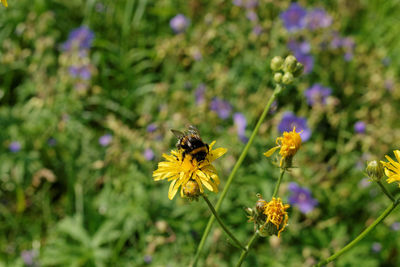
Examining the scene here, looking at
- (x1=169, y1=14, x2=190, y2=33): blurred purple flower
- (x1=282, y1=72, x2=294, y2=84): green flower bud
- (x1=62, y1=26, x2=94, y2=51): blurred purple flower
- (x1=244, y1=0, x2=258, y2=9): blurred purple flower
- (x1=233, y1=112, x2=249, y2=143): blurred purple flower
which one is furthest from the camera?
(x1=244, y1=0, x2=258, y2=9): blurred purple flower

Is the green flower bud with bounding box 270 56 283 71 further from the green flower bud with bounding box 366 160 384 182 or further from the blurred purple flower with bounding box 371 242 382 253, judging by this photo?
the blurred purple flower with bounding box 371 242 382 253

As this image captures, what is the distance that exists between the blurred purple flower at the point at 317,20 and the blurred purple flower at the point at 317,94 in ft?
3.24

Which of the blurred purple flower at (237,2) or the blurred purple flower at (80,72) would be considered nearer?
the blurred purple flower at (80,72)

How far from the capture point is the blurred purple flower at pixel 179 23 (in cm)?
501

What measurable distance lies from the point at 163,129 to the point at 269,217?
2.30 m

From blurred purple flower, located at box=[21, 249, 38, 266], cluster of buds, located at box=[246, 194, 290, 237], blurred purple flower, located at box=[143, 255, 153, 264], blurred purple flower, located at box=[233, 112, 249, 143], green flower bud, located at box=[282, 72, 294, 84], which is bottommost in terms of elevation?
blurred purple flower, located at box=[21, 249, 38, 266]

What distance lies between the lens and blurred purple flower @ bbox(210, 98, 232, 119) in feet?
14.0

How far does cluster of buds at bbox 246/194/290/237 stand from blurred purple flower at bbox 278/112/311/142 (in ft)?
7.75

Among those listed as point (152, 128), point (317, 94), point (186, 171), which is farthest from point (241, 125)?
point (186, 171)

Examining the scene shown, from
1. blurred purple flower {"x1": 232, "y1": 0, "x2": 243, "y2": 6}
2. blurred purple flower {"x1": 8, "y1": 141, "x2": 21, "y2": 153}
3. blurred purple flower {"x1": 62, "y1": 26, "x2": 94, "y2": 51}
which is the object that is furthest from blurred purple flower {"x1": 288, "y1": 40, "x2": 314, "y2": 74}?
blurred purple flower {"x1": 8, "y1": 141, "x2": 21, "y2": 153}

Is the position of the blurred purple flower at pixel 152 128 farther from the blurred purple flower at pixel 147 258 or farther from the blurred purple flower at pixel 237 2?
the blurred purple flower at pixel 237 2

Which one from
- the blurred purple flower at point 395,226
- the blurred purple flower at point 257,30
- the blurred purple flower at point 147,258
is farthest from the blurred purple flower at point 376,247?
the blurred purple flower at point 257,30

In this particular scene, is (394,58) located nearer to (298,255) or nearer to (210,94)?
(210,94)

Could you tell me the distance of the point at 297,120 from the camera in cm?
431
